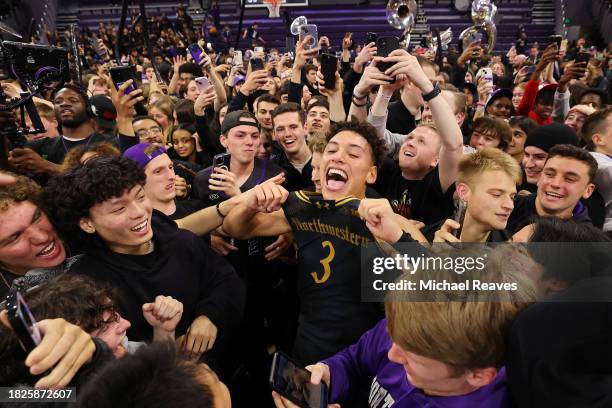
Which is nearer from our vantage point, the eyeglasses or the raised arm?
the raised arm

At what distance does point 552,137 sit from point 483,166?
3.86 ft

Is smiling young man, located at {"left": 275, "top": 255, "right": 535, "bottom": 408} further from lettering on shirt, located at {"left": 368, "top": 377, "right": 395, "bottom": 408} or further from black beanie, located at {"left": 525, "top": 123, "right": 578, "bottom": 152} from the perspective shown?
black beanie, located at {"left": 525, "top": 123, "right": 578, "bottom": 152}

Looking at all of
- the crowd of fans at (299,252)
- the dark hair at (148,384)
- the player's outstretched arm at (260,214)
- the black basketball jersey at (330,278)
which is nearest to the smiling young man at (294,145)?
the crowd of fans at (299,252)

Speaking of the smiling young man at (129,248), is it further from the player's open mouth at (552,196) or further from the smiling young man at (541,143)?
the smiling young man at (541,143)

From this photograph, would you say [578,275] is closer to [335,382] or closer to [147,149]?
[335,382]

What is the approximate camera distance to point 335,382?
4.83 feet

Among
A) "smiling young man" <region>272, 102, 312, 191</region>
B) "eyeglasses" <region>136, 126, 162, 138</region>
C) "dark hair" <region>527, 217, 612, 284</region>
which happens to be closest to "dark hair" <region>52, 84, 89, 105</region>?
"eyeglasses" <region>136, 126, 162, 138</region>

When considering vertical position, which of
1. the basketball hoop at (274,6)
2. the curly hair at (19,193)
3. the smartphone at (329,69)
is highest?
the basketball hoop at (274,6)

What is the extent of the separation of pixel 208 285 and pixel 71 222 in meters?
0.61

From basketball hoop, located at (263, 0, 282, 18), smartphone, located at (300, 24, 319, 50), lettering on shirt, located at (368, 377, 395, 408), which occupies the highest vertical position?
basketball hoop, located at (263, 0, 282, 18)

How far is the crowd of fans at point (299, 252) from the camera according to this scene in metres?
0.85

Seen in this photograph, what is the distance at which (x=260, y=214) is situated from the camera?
7.05 ft

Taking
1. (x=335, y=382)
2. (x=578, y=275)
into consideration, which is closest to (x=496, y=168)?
(x=578, y=275)

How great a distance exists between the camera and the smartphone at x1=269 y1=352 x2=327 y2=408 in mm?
1271
